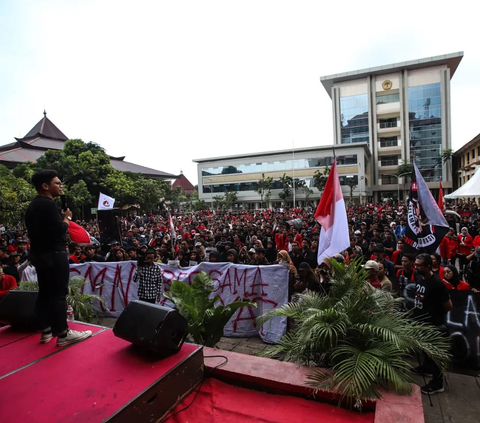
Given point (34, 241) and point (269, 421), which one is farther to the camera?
point (34, 241)

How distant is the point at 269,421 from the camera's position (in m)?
2.39

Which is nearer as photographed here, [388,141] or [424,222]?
[424,222]

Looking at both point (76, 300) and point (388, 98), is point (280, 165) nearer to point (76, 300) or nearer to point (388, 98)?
point (388, 98)

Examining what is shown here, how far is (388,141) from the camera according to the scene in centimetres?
6178

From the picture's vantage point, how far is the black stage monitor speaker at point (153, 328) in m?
2.59

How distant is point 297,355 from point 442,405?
1841mm

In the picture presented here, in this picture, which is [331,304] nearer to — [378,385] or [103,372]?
[378,385]

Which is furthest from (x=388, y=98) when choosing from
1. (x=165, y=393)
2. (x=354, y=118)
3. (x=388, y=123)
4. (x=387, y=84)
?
(x=165, y=393)

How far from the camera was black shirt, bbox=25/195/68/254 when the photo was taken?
2908 mm

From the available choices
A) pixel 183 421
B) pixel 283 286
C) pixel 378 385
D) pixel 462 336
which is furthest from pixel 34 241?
pixel 462 336

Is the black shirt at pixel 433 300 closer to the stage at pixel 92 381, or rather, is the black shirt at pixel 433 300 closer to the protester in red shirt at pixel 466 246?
the stage at pixel 92 381

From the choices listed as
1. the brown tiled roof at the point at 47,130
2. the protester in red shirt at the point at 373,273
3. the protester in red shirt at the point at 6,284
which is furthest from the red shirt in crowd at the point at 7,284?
the brown tiled roof at the point at 47,130

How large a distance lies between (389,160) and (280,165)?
2115 cm

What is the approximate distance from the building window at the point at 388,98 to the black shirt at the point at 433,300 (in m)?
65.8
